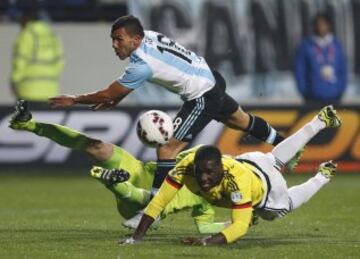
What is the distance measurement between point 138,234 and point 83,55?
1260cm

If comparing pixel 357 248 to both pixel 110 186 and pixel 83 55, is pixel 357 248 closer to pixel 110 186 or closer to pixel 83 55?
pixel 110 186

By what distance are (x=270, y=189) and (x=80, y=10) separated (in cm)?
1248

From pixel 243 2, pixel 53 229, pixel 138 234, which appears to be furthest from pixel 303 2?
pixel 138 234

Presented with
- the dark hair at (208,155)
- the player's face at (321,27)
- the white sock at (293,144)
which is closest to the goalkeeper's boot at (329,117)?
the white sock at (293,144)

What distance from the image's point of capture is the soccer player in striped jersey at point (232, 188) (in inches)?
393

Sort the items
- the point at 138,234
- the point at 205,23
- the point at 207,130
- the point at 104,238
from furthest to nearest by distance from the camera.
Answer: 1. the point at 205,23
2. the point at 207,130
3. the point at 104,238
4. the point at 138,234

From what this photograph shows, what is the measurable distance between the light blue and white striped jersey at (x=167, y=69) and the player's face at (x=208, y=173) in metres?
2.21

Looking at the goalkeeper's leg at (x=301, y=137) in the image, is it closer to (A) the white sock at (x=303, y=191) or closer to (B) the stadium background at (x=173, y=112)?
(A) the white sock at (x=303, y=191)

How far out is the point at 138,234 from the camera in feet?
34.6

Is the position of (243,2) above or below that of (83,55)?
above

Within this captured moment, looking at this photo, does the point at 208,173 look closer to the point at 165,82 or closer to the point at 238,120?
the point at 165,82

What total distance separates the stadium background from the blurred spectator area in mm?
18

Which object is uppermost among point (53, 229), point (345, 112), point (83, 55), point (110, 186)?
point (110, 186)

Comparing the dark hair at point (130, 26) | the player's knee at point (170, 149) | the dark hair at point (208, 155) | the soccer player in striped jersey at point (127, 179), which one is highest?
the dark hair at point (208, 155)
